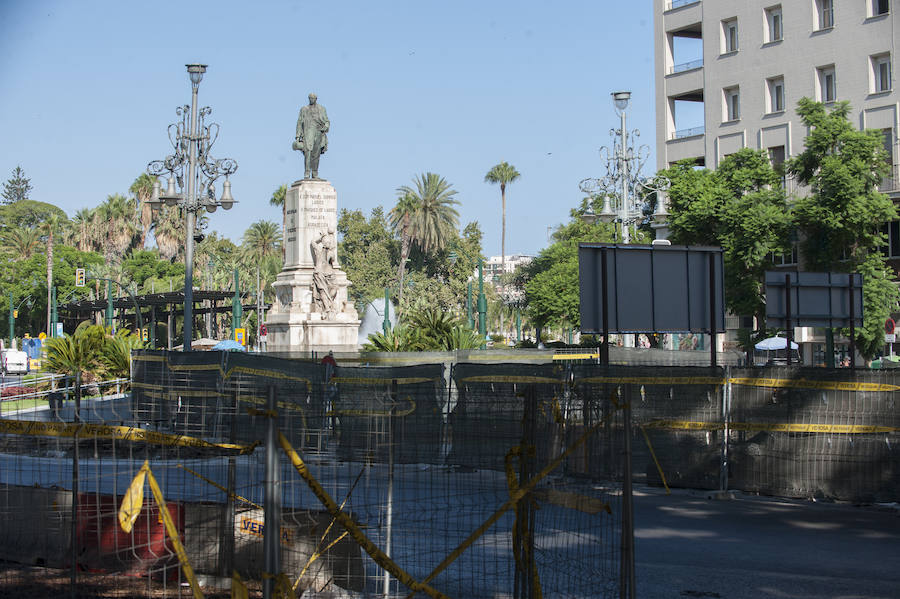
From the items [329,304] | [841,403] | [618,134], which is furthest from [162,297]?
[841,403]

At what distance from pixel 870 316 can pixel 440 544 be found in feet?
102

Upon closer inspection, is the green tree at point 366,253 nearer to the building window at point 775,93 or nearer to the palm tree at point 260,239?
the palm tree at point 260,239

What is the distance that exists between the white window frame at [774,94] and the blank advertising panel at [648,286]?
35.7 meters

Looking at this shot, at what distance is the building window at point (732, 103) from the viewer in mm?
49438

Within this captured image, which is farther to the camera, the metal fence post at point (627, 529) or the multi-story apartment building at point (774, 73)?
the multi-story apartment building at point (774, 73)

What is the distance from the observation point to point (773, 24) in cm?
4775

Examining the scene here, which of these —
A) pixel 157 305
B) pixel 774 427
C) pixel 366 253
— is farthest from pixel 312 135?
pixel 366 253

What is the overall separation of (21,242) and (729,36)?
246 feet

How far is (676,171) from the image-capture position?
39.5 meters

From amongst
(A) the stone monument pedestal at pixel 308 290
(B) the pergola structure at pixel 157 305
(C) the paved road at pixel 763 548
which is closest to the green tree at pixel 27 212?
(B) the pergola structure at pixel 157 305

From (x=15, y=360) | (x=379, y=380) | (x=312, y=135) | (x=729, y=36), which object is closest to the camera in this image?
(x=379, y=380)

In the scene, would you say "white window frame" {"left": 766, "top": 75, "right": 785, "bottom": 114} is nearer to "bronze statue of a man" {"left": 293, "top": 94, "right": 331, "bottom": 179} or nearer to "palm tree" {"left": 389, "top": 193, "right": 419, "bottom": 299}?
"bronze statue of a man" {"left": 293, "top": 94, "right": 331, "bottom": 179}

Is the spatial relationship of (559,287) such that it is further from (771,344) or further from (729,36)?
(771,344)

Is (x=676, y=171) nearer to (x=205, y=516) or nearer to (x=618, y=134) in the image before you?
(x=618, y=134)
